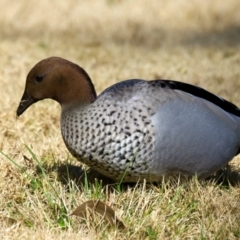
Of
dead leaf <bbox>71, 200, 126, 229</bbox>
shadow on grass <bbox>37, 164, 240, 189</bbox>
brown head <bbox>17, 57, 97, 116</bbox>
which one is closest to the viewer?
dead leaf <bbox>71, 200, 126, 229</bbox>

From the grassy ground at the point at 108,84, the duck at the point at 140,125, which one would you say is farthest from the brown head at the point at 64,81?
the grassy ground at the point at 108,84

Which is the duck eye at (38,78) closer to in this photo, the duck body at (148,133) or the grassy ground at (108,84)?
the duck body at (148,133)

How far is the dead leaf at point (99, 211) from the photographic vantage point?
325 centimetres

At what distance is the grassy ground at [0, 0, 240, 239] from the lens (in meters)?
3.29

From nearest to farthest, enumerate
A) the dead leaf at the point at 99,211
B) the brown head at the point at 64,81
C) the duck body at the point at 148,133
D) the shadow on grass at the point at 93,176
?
1. the dead leaf at the point at 99,211
2. the duck body at the point at 148,133
3. the brown head at the point at 64,81
4. the shadow on grass at the point at 93,176

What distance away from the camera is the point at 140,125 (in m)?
3.55

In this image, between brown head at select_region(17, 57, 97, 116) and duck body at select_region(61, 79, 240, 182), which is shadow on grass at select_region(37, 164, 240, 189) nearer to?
duck body at select_region(61, 79, 240, 182)

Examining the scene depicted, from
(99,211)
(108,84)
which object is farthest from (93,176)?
(108,84)

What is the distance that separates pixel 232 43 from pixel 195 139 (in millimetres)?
4577

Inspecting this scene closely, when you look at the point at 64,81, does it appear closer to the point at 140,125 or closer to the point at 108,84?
the point at 140,125

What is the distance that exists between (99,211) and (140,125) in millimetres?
489

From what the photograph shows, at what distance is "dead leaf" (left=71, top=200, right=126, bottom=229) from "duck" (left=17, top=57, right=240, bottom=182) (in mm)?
283

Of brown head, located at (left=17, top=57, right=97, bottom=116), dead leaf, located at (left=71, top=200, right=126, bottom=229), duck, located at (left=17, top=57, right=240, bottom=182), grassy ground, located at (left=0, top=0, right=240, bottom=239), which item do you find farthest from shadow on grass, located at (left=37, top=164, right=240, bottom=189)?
dead leaf, located at (left=71, top=200, right=126, bottom=229)

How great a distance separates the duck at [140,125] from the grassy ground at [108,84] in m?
0.12
